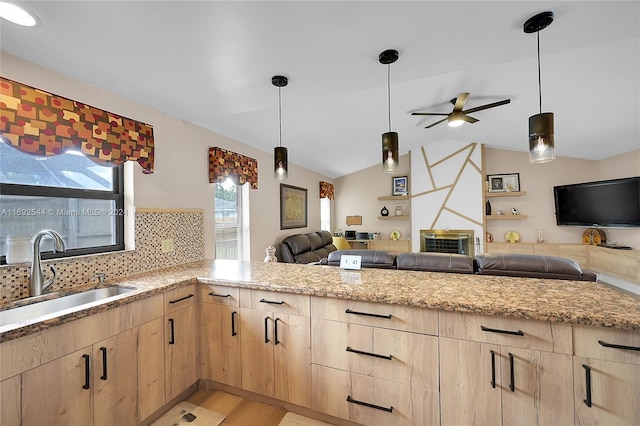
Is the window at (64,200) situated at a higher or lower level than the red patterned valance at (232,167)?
lower

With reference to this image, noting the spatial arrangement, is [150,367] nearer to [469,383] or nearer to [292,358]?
[292,358]

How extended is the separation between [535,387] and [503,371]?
14cm

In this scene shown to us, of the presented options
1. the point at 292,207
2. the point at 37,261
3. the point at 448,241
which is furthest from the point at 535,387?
the point at 448,241

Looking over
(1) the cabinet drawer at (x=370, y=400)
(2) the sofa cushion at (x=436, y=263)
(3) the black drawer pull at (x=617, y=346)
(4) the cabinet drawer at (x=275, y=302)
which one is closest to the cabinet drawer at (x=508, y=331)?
(3) the black drawer pull at (x=617, y=346)

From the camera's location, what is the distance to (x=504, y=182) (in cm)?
587

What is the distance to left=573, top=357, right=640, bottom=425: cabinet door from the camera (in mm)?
1155

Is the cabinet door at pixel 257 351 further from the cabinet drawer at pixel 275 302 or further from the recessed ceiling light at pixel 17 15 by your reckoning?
the recessed ceiling light at pixel 17 15

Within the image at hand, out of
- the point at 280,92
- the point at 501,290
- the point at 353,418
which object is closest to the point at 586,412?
the point at 501,290

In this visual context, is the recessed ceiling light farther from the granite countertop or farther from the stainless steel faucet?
the granite countertop

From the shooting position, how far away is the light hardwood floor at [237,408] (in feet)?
5.78

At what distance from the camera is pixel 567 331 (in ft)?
4.03

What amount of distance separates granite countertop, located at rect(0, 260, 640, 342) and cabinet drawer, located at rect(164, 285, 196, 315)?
0.04 metres

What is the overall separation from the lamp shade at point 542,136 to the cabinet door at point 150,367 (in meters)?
2.53

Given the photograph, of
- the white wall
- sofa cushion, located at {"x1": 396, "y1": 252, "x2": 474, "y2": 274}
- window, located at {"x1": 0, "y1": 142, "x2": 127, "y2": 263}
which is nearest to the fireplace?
the white wall
